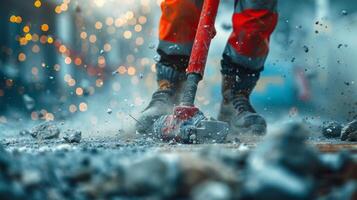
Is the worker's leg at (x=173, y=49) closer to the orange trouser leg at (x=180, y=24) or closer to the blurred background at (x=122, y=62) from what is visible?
the orange trouser leg at (x=180, y=24)

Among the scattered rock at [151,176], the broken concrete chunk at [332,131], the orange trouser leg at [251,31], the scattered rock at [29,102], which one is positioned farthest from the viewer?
the scattered rock at [29,102]

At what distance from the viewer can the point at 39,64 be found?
1158cm

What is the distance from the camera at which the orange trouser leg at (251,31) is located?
11.2 ft

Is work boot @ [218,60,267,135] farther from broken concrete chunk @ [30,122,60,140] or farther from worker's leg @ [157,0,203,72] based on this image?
broken concrete chunk @ [30,122,60,140]

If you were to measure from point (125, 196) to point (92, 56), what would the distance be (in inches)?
519

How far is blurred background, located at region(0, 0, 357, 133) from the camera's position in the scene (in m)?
7.86

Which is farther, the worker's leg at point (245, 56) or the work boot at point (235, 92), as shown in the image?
the work boot at point (235, 92)

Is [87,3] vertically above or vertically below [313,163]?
above

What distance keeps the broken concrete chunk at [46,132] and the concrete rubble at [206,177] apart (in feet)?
7.59

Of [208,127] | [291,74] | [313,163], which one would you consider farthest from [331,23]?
[313,163]

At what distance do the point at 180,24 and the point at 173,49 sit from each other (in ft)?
0.50

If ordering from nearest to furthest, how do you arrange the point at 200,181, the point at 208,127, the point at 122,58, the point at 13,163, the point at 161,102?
the point at 200,181 < the point at 13,163 < the point at 208,127 < the point at 161,102 < the point at 122,58

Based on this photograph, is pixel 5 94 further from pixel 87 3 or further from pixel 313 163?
pixel 313 163

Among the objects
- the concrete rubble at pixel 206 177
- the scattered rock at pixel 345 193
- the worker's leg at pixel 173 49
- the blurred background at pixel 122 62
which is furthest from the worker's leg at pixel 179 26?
the scattered rock at pixel 345 193
